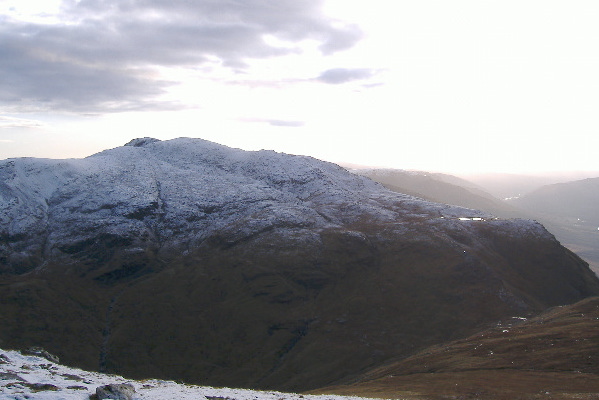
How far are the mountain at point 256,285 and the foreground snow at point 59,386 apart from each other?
69353mm

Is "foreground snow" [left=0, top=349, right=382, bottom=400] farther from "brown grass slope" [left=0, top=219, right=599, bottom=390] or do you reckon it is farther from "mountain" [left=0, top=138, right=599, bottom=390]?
"brown grass slope" [left=0, top=219, right=599, bottom=390]

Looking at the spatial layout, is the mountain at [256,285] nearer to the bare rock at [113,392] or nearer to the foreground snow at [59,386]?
the foreground snow at [59,386]

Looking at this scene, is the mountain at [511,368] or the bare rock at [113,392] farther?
the mountain at [511,368]

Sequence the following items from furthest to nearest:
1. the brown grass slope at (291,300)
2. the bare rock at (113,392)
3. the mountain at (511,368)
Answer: the brown grass slope at (291,300) → the mountain at (511,368) → the bare rock at (113,392)

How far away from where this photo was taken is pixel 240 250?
17475 cm

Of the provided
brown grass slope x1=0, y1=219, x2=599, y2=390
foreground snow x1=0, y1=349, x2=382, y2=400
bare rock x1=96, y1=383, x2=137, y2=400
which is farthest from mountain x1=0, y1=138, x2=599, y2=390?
bare rock x1=96, y1=383, x2=137, y2=400

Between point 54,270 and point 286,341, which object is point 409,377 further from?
point 54,270

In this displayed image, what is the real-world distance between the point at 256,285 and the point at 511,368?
9620 centimetres

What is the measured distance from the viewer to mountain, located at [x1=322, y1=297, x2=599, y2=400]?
56.2 metres

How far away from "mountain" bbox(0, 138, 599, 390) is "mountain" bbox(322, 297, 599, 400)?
92.5ft

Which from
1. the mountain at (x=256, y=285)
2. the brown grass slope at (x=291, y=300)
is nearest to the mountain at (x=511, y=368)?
the brown grass slope at (x=291, y=300)

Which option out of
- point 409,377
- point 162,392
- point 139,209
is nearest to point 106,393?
point 162,392

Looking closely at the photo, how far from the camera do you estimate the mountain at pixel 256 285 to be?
407ft

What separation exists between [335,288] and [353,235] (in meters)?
27.3
